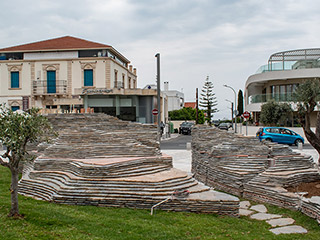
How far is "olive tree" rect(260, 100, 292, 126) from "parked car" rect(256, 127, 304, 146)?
699 cm

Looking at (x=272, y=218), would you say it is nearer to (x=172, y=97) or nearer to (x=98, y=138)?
(x=98, y=138)

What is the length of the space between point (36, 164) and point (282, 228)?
779 centimetres

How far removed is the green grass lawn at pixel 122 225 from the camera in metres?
6.72

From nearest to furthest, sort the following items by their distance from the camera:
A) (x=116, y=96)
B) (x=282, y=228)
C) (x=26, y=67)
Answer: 1. (x=282, y=228)
2. (x=116, y=96)
3. (x=26, y=67)

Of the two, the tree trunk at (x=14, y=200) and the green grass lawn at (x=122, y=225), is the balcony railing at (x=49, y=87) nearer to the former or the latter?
the green grass lawn at (x=122, y=225)

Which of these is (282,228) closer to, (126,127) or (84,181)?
(84,181)

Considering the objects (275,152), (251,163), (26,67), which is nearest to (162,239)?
(251,163)

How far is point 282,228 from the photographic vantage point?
322 inches

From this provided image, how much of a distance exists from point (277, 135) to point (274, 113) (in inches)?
318

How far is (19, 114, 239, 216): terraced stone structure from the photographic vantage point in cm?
893

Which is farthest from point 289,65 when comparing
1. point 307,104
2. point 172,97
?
point 172,97

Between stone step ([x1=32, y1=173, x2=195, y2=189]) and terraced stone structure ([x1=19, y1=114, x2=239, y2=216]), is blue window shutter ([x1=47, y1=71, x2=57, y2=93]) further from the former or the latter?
stone step ([x1=32, y1=173, x2=195, y2=189])

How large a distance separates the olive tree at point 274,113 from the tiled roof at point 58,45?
1948cm

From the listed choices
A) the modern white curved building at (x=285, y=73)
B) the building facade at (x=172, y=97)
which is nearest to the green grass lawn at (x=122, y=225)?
the modern white curved building at (x=285, y=73)
